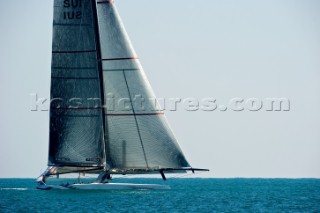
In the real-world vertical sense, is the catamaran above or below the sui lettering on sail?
below

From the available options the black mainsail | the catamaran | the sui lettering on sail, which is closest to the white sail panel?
the catamaran

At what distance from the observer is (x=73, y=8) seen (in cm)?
4972

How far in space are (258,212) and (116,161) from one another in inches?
442

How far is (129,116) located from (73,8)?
830cm

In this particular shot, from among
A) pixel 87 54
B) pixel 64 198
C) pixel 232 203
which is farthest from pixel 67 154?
pixel 232 203

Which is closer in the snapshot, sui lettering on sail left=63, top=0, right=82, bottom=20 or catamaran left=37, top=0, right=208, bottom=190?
catamaran left=37, top=0, right=208, bottom=190

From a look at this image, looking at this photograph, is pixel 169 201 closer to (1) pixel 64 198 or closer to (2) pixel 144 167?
(2) pixel 144 167

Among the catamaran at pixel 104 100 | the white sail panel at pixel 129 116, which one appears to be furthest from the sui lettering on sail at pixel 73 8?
the white sail panel at pixel 129 116

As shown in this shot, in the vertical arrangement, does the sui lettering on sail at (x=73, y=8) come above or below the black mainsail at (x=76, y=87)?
above

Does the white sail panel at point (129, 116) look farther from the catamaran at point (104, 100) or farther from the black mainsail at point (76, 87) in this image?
the black mainsail at point (76, 87)

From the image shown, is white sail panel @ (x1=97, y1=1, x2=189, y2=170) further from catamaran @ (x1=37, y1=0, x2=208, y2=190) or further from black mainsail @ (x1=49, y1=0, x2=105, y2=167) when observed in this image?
black mainsail @ (x1=49, y1=0, x2=105, y2=167)

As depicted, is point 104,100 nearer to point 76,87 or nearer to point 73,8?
point 76,87

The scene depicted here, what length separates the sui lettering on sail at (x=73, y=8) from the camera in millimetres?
49594

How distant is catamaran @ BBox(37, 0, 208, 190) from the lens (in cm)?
4884
